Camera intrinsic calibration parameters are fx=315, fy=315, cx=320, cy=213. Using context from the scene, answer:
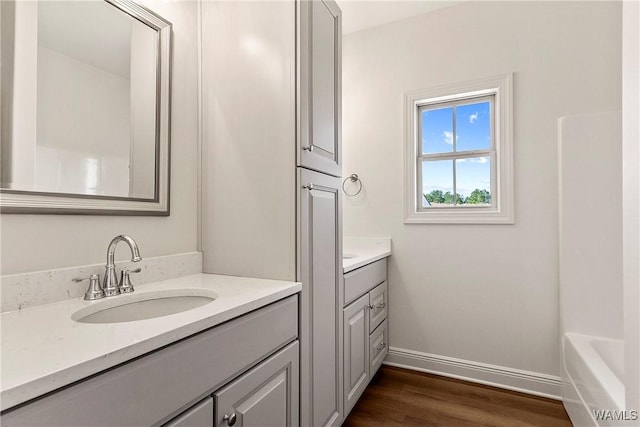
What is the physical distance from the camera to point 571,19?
1966mm

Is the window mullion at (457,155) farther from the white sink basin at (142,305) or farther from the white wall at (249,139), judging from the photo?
the white sink basin at (142,305)

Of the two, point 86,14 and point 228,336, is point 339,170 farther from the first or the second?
point 86,14

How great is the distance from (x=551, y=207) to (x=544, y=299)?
592 millimetres

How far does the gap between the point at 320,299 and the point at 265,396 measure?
0.46 m

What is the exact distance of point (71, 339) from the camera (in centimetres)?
67

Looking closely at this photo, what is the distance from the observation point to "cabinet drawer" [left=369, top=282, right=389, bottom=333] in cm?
203

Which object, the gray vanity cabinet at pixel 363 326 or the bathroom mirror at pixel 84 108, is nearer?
the bathroom mirror at pixel 84 108

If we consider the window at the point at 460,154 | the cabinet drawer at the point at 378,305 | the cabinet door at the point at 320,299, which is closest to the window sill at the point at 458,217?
the window at the point at 460,154

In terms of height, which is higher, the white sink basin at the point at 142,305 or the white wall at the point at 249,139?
the white wall at the point at 249,139

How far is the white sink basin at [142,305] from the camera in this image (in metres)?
0.94

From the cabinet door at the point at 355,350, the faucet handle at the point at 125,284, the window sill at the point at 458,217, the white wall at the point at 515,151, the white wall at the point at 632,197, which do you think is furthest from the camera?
the window sill at the point at 458,217

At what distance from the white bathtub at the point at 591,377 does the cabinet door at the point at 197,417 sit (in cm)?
138

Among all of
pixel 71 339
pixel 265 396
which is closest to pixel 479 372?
pixel 265 396

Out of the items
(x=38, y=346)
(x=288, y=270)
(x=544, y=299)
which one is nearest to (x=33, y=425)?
(x=38, y=346)
